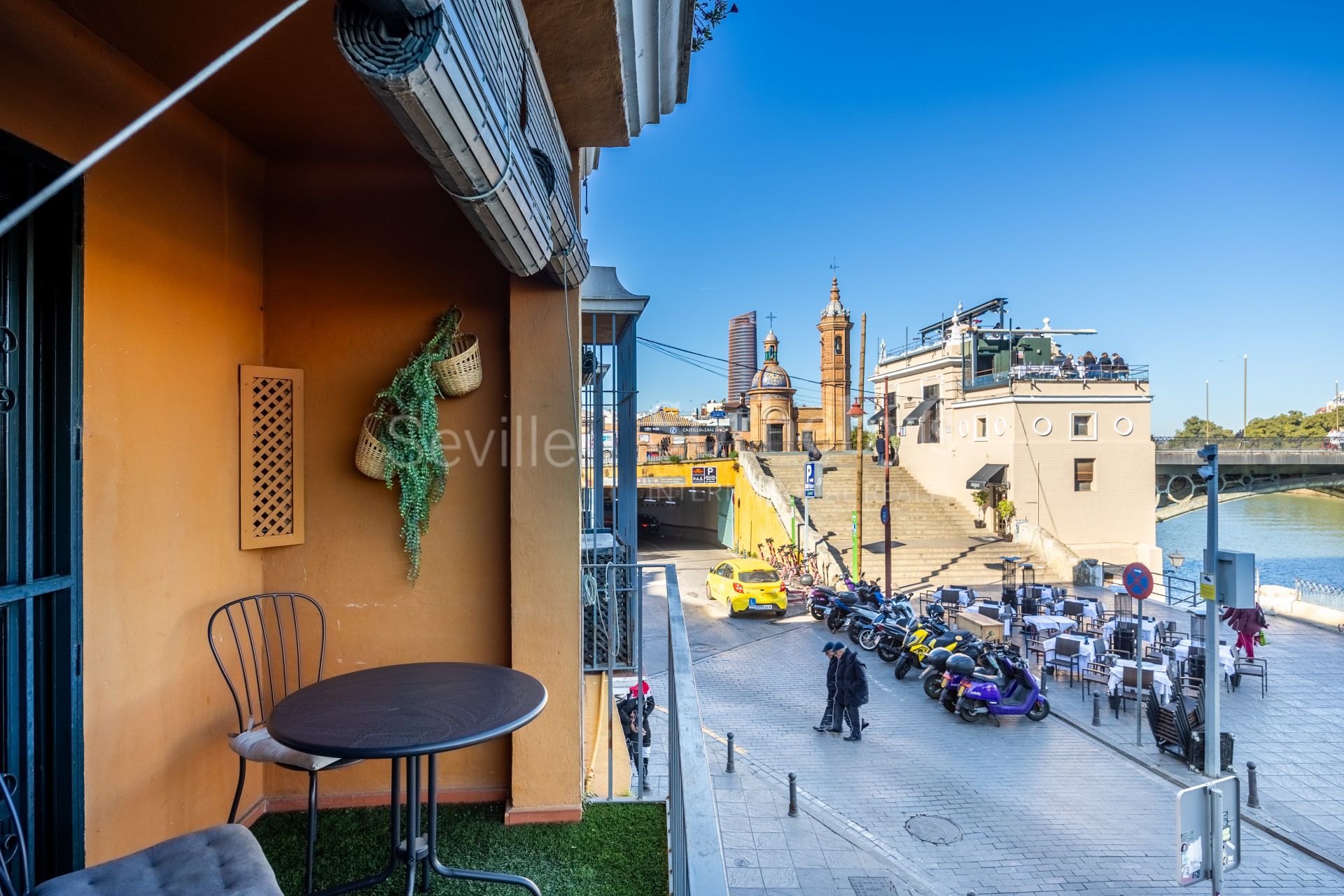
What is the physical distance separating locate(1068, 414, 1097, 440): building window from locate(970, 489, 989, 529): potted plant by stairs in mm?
3579

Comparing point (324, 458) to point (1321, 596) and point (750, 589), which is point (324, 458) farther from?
point (1321, 596)

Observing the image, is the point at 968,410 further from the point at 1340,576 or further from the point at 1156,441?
the point at 1340,576

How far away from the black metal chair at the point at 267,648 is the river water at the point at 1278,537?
21.9 metres

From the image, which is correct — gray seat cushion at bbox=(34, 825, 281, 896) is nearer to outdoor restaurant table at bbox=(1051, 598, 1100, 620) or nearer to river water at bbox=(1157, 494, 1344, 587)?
outdoor restaurant table at bbox=(1051, 598, 1100, 620)

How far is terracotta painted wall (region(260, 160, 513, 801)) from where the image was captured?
3.43 m

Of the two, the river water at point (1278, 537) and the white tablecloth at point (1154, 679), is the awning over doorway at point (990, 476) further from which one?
the white tablecloth at point (1154, 679)

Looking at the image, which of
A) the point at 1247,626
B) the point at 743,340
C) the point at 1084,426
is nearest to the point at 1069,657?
A: the point at 1247,626

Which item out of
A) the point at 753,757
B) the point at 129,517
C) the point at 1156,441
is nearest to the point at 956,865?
the point at 753,757

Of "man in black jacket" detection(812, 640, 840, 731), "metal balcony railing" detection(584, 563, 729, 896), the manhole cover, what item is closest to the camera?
"metal balcony railing" detection(584, 563, 729, 896)

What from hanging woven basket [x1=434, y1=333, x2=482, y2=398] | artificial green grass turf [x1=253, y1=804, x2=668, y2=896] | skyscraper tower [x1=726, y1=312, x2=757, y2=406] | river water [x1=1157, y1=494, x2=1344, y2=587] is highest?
skyscraper tower [x1=726, y1=312, x2=757, y2=406]

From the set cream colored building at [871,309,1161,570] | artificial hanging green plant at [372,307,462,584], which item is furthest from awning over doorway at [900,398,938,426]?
artificial hanging green plant at [372,307,462,584]

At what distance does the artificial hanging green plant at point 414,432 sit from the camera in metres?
3.29

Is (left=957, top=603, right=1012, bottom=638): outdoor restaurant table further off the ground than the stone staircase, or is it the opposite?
the stone staircase

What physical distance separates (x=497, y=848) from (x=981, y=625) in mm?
11317
